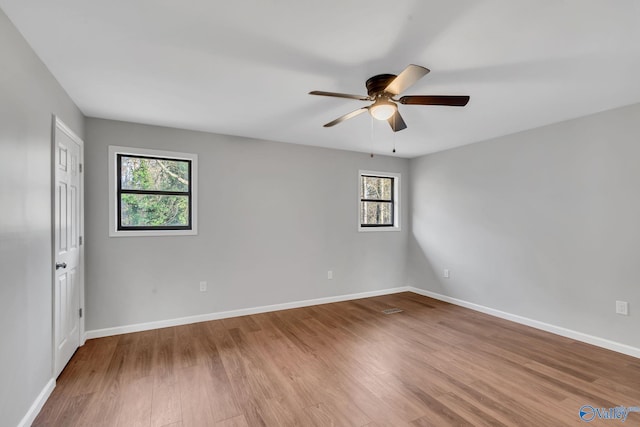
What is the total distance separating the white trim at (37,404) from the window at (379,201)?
3.97m

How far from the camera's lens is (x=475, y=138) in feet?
13.3

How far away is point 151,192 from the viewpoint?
3.52 m

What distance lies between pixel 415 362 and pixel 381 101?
2.34 meters

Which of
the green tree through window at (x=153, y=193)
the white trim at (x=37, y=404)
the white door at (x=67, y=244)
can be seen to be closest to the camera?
the white trim at (x=37, y=404)

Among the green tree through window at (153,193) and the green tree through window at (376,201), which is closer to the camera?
the green tree through window at (153,193)

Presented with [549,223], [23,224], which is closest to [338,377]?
[23,224]

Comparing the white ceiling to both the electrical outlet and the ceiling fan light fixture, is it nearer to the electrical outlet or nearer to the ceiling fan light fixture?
the ceiling fan light fixture

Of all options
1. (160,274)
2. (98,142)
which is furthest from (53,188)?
(160,274)

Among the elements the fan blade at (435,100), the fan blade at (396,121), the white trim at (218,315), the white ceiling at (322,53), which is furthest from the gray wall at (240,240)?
the fan blade at (435,100)

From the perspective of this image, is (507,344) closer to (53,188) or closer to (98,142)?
(53,188)

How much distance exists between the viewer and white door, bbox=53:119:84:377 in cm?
234

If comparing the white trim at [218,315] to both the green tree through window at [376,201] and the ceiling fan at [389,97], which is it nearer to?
the green tree through window at [376,201]

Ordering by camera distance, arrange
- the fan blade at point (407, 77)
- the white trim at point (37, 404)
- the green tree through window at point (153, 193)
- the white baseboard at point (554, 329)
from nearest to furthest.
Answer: the fan blade at point (407, 77)
the white trim at point (37, 404)
the white baseboard at point (554, 329)
the green tree through window at point (153, 193)

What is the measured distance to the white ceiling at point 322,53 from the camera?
1.55 metres
